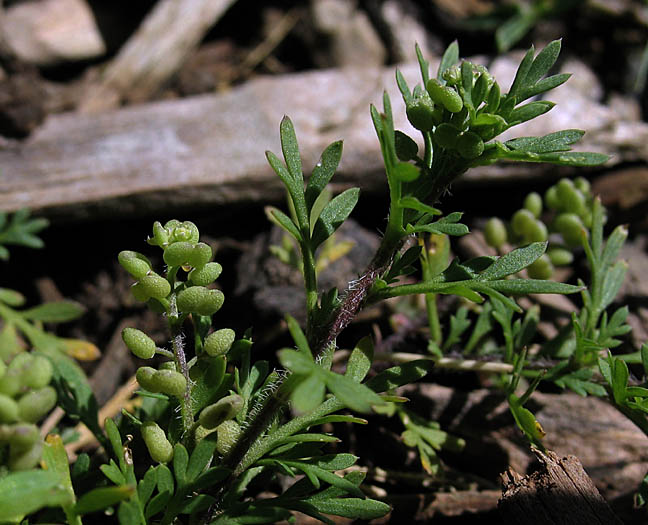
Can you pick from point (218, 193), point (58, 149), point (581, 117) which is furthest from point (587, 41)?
point (58, 149)

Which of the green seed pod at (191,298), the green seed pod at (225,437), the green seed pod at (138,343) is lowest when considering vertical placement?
the green seed pod at (225,437)

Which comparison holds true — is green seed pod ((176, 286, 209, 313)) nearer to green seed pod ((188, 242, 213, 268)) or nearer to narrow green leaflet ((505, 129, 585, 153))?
green seed pod ((188, 242, 213, 268))

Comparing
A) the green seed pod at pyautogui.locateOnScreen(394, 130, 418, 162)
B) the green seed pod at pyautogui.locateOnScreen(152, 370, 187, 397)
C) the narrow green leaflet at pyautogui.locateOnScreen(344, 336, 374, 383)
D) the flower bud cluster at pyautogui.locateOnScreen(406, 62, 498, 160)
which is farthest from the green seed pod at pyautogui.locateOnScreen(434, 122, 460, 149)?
the green seed pod at pyautogui.locateOnScreen(152, 370, 187, 397)

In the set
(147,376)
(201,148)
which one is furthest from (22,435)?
(201,148)

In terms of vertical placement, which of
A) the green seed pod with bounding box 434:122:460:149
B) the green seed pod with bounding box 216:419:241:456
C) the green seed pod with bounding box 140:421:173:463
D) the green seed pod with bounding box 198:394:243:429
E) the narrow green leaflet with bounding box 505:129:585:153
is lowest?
the green seed pod with bounding box 216:419:241:456

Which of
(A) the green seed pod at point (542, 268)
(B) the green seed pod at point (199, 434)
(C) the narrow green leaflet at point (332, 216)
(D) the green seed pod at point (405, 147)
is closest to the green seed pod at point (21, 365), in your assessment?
(B) the green seed pod at point (199, 434)

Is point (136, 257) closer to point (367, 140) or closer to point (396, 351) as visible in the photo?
point (396, 351)

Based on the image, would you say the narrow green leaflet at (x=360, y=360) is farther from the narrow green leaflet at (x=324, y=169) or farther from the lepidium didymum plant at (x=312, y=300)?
the narrow green leaflet at (x=324, y=169)
